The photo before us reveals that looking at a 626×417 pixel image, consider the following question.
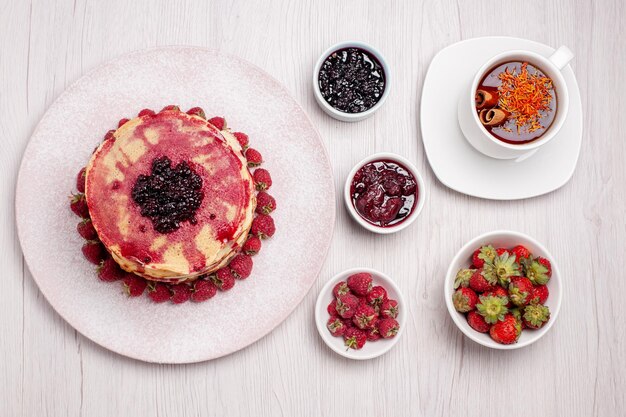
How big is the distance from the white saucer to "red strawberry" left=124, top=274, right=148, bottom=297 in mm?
1383

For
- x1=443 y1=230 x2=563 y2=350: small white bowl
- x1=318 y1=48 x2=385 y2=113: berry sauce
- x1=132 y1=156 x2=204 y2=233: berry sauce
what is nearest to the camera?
x1=132 y1=156 x2=204 y2=233: berry sauce

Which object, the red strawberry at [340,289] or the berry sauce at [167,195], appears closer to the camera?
the berry sauce at [167,195]

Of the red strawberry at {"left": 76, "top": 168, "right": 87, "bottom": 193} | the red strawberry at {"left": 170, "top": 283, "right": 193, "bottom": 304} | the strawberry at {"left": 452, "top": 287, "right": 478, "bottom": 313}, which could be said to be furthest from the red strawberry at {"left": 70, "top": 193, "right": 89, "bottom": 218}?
the strawberry at {"left": 452, "top": 287, "right": 478, "bottom": 313}

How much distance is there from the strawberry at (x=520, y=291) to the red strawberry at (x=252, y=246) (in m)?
1.09

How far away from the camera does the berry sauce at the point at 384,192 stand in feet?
8.71

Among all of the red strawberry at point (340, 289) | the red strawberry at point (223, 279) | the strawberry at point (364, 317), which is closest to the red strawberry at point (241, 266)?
the red strawberry at point (223, 279)

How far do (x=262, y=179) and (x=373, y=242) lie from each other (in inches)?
24.2

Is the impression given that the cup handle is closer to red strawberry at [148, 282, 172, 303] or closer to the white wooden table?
the white wooden table

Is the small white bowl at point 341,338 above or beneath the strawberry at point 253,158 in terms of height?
beneath

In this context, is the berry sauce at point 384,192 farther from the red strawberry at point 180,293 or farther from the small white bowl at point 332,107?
the red strawberry at point 180,293

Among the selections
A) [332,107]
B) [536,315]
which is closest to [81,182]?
[332,107]

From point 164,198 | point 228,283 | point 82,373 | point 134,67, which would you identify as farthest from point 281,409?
point 134,67

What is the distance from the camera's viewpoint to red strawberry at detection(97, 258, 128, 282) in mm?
2533

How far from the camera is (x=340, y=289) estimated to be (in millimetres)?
2658
